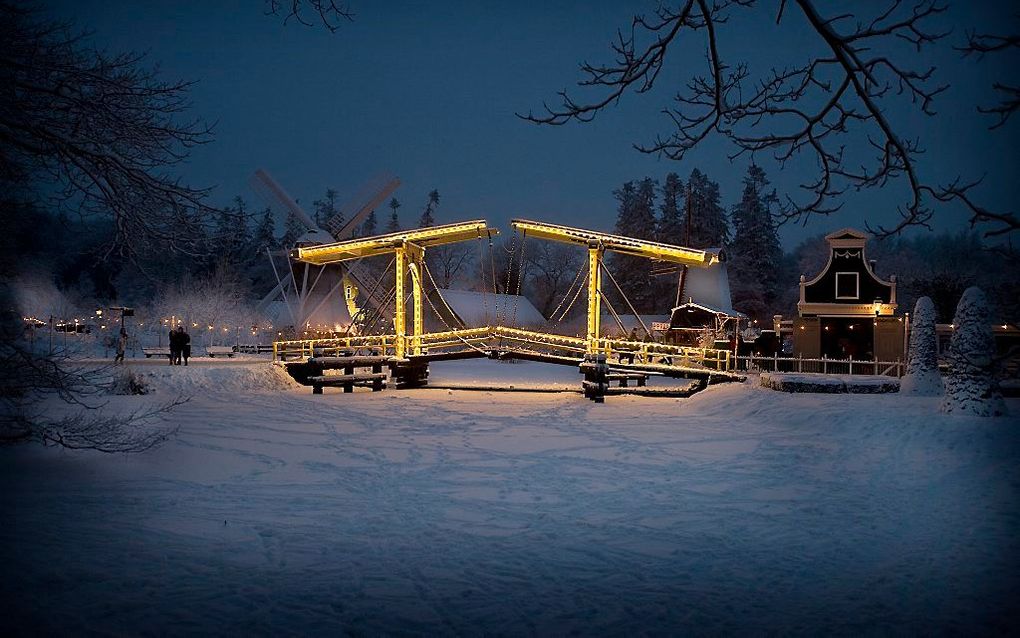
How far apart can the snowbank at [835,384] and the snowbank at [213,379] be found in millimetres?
17385

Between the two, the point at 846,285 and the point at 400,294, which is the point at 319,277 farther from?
the point at 846,285

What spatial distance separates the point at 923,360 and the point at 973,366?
13.0ft

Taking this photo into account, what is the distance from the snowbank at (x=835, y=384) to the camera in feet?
56.4

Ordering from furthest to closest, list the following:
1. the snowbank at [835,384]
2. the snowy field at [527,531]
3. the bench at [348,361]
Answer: the bench at [348,361] < the snowbank at [835,384] < the snowy field at [527,531]

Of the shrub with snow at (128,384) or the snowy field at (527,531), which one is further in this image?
the shrub with snow at (128,384)

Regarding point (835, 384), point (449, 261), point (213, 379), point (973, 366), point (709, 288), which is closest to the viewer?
point (973, 366)

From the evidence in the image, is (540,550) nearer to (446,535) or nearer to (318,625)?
(446,535)

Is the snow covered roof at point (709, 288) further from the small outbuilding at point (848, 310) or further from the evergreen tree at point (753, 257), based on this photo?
the evergreen tree at point (753, 257)

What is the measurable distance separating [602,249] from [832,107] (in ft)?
62.3

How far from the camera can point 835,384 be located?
57.1ft

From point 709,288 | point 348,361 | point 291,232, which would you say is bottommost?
point 348,361

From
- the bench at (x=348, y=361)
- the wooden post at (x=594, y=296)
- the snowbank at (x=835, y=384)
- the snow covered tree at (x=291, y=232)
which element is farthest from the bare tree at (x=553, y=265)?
the snowbank at (x=835, y=384)

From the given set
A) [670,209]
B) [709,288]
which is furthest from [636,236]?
[709,288]

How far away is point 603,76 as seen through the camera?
529 cm
